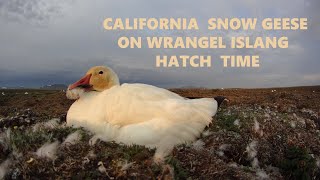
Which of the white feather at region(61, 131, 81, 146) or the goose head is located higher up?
the goose head

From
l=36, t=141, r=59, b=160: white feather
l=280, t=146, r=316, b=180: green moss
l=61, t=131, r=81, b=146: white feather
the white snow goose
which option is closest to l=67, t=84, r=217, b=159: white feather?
the white snow goose

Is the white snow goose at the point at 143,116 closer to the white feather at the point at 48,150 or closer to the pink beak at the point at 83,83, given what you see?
the pink beak at the point at 83,83

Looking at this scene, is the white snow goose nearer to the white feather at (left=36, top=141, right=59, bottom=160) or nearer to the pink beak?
the pink beak

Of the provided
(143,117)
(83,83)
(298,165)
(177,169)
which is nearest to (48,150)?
(143,117)

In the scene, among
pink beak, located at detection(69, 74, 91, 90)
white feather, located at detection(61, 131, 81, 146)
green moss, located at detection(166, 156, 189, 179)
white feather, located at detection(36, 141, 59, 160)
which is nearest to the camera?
green moss, located at detection(166, 156, 189, 179)

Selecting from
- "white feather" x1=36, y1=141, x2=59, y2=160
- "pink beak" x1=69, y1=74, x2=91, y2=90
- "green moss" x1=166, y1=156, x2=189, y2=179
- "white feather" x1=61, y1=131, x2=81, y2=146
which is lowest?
"green moss" x1=166, y1=156, x2=189, y2=179

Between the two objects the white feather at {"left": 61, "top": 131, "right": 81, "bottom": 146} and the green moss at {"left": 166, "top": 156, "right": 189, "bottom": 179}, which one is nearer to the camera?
the green moss at {"left": 166, "top": 156, "right": 189, "bottom": 179}

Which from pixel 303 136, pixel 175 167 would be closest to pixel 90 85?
pixel 175 167
